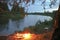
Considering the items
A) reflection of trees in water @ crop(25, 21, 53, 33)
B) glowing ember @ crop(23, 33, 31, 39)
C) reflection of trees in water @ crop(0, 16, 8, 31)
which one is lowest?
glowing ember @ crop(23, 33, 31, 39)

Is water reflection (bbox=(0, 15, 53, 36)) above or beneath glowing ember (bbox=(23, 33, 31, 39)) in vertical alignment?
above

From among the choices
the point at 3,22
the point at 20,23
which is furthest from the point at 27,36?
the point at 3,22

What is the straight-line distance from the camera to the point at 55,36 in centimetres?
117

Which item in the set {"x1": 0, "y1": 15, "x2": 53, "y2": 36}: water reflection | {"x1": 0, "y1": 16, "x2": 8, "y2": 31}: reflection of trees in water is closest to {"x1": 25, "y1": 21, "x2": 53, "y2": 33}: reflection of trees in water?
{"x1": 0, "y1": 15, "x2": 53, "y2": 36}: water reflection

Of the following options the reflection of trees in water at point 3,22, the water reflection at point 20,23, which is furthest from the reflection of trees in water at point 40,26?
the reflection of trees in water at point 3,22

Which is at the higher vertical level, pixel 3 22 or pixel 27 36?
pixel 3 22

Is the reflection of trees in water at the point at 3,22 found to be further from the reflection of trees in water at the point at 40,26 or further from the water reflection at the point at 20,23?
the reflection of trees in water at the point at 40,26

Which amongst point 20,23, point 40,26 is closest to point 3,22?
point 20,23

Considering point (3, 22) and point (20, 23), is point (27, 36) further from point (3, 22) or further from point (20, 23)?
point (3, 22)

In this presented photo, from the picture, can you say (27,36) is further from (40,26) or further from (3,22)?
(3,22)

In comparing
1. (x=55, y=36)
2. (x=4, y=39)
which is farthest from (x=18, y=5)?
(x=55, y=36)

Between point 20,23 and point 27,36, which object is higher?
point 20,23

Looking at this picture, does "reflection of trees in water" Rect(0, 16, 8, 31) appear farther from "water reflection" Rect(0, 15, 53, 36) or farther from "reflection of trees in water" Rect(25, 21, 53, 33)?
"reflection of trees in water" Rect(25, 21, 53, 33)

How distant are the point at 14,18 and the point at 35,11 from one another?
252 mm
